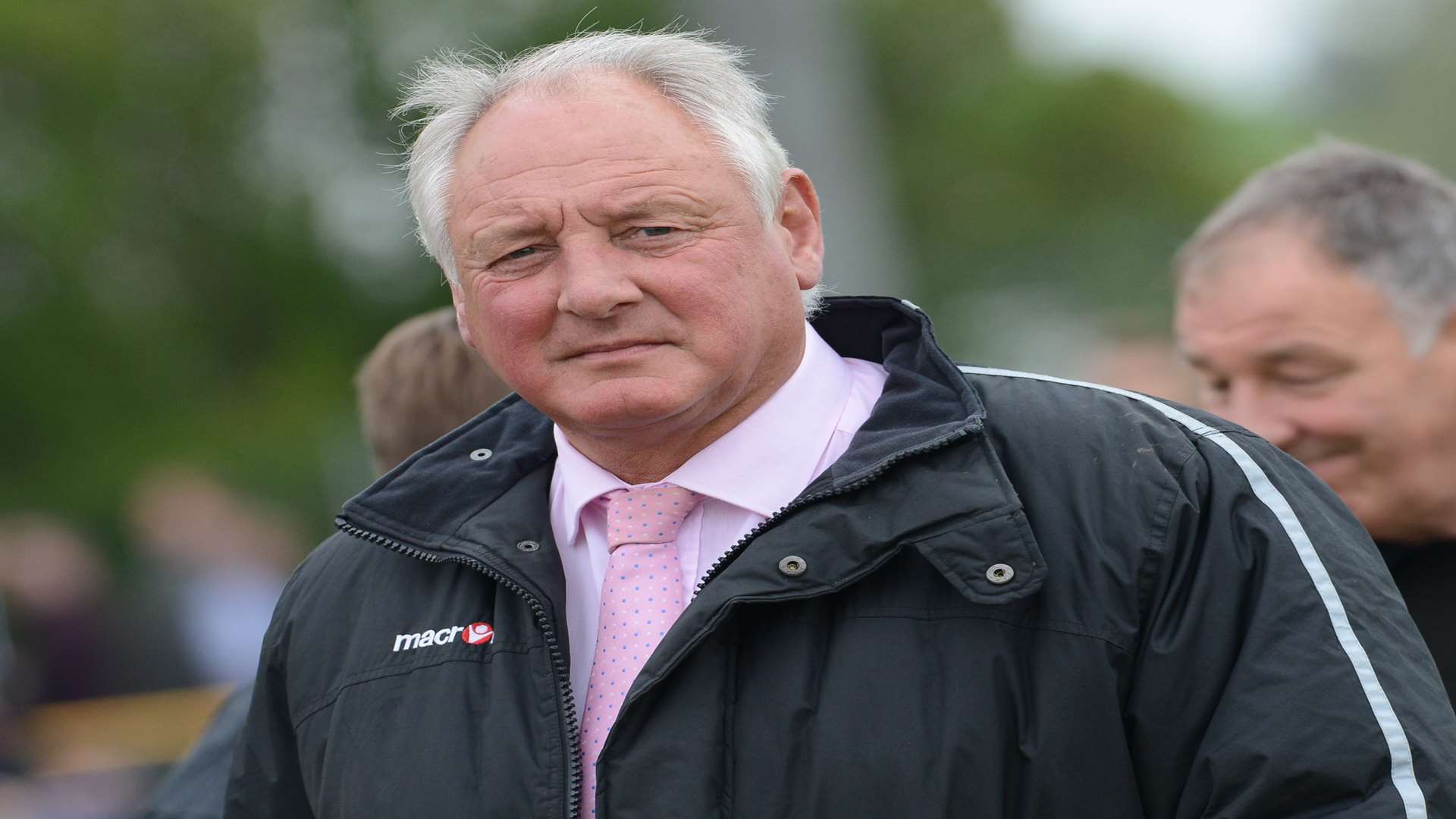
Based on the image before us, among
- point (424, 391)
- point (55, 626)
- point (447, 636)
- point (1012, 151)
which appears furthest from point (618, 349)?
point (1012, 151)

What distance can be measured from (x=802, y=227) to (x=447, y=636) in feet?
2.98

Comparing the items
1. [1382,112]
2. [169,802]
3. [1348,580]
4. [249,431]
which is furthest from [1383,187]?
[1382,112]

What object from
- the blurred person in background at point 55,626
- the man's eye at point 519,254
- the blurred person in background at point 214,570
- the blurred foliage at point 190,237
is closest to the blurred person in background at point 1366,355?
the man's eye at point 519,254

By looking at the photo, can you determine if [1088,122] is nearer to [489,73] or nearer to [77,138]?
[77,138]

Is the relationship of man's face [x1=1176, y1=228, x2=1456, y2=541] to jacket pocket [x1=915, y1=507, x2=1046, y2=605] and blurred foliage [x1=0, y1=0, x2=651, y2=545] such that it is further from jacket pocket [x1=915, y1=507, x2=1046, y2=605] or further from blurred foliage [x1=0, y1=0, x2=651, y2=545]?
blurred foliage [x1=0, y1=0, x2=651, y2=545]

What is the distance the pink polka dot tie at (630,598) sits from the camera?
8.56 ft

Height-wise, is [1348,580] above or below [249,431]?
above

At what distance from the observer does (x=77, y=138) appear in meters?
17.2

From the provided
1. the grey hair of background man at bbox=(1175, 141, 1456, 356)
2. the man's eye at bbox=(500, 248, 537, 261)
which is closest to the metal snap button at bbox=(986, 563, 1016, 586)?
the man's eye at bbox=(500, 248, 537, 261)

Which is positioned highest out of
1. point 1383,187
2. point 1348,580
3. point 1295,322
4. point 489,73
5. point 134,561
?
point 489,73

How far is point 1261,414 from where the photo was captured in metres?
3.34

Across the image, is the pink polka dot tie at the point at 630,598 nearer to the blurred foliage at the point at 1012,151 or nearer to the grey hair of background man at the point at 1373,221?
the grey hair of background man at the point at 1373,221

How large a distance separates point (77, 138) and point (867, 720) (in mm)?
16575

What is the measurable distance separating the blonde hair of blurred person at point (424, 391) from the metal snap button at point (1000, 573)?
178cm
